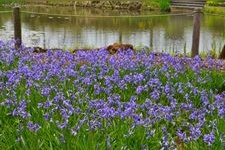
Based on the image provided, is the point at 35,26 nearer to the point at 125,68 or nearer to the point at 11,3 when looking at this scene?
the point at 11,3

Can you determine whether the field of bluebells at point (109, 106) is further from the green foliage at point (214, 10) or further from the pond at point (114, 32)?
the green foliage at point (214, 10)

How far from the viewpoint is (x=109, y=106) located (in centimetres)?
482

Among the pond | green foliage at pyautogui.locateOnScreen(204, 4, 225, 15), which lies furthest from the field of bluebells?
green foliage at pyautogui.locateOnScreen(204, 4, 225, 15)

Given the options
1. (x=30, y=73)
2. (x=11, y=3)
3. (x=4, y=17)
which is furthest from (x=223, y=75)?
(x=11, y=3)

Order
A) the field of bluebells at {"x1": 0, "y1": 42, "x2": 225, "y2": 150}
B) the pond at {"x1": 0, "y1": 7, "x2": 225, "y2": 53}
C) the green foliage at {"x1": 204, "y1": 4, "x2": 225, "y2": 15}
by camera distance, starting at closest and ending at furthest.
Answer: the field of bluebells at {"x1": 0, "y1": 42, "x2": 225, "y2": 150}
the pond at {"x1": 0, "y1": 7, "x2": 225, "y2": 53}
the green foliage at {"x1": 204, "y1": 4, "x2": 225, "y2": 15}

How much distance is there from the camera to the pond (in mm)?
15516

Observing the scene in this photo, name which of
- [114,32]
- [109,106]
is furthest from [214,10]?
[109,106]

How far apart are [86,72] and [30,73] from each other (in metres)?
0.79

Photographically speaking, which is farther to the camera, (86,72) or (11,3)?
(11,3)

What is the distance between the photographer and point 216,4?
28.7 meters

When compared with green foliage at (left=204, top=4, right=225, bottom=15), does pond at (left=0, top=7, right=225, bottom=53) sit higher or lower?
lower

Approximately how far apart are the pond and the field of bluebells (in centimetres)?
705

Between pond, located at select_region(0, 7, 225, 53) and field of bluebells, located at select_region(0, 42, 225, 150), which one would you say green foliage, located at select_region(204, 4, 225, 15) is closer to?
pond, located at select_region(0, 7, 225, 53)

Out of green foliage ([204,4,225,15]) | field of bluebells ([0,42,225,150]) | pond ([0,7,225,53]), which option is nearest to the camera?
field of bluebells ([0,42,225,150])
